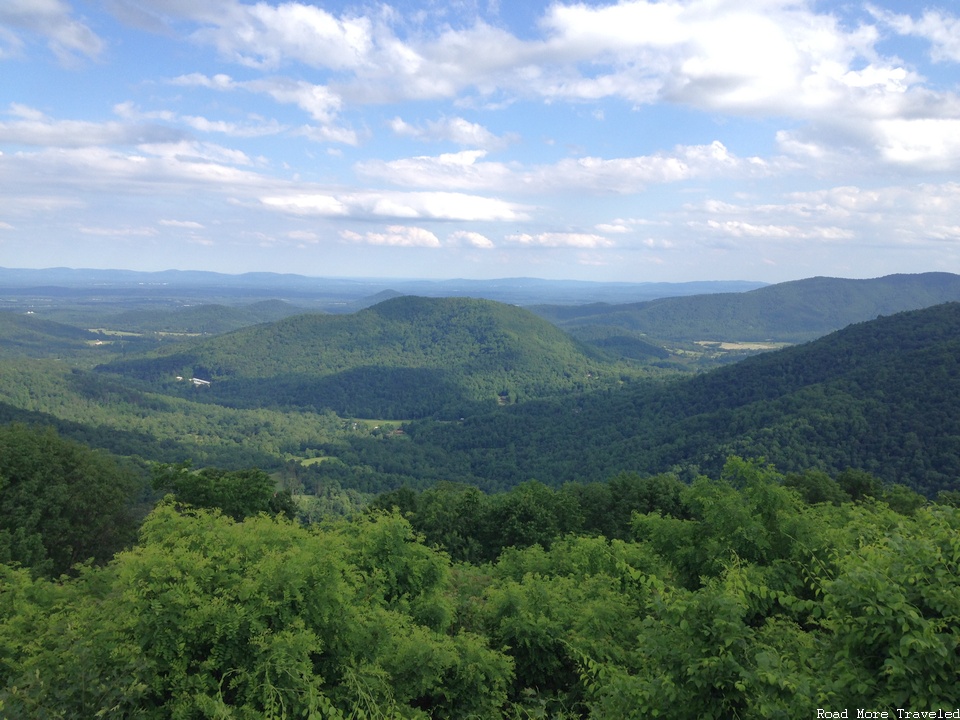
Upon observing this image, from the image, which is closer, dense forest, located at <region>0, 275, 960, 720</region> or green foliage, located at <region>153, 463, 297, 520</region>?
dense forest, located at <region>0, 275, 960, 720</region>

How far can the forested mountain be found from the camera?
87.6 m

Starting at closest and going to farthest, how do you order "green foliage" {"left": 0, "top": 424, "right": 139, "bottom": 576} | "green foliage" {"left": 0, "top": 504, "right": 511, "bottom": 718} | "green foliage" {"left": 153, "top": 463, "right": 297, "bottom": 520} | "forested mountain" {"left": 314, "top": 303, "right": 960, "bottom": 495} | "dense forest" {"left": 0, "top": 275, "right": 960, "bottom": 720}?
"dense forest" {"left": 0, "top": 275, "right": 960, "bottom": 720} < "green foliage" {"left": 0, "top": 504, "right": 511, "bottom": 718} < "green foliage" {"left": 0, "top": 424, "right": 139, "bottom": 576} < "green foliage" {"left": 153, "top": 463, "right": 297, "bottom": 520} < "forested mountain" {"left": 314, "top": 303, "right": 960, "bottom": 495}

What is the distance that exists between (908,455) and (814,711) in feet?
305

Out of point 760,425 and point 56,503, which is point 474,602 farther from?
point 760,425

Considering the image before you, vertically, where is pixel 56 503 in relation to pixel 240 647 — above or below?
below

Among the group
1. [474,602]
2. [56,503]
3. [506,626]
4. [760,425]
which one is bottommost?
[760,425]

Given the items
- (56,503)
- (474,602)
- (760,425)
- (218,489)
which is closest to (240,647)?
(474,602)

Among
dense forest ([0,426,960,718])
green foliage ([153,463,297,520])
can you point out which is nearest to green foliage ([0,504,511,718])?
dense forest ([0,426,960,718])

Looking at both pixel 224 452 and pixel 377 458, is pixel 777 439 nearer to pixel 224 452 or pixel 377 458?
pixel 377 458

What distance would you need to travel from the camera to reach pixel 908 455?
8175 centimetres

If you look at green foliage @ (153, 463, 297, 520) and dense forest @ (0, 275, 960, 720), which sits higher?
dense forest @ (0, 275, 960, 720)

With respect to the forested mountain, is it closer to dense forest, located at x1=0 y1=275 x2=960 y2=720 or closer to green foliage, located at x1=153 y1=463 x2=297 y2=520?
dense forest, located at x1=0 y1=275 x2=960 y2=720

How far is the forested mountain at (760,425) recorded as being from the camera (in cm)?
8756

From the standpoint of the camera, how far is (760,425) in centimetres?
11038
